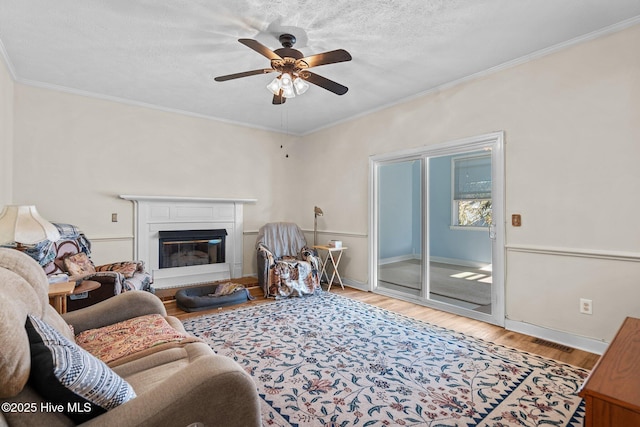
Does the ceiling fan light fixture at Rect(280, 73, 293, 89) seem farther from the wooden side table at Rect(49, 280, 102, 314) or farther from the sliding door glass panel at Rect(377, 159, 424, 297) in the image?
the wooden side table at Rect(49, 280, 102, 314)

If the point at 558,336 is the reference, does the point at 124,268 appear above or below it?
above

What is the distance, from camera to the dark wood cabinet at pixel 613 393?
121cm

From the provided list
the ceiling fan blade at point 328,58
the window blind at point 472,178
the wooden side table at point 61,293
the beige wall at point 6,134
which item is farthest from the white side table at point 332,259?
the beige wall at point 6,134

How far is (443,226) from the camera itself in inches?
159

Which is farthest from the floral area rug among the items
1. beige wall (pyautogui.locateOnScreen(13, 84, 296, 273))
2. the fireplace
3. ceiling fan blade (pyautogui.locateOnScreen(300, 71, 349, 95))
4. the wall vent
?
ceiling fan blade (pyautogui.locateOnScreen(300, 71, 349, 95))

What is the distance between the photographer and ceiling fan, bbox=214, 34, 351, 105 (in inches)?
96.0

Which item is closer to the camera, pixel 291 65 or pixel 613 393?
pixel 613 393

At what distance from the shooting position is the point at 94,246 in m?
4.19

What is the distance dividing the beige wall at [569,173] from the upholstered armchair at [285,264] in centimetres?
255

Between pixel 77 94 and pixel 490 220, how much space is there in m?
5.31

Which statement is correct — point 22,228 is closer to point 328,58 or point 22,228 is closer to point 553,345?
point 328,58

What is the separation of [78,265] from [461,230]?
4384 millimetres

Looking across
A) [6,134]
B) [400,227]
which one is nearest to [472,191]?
[400,227]

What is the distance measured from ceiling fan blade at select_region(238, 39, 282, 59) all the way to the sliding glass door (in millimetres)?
2336
